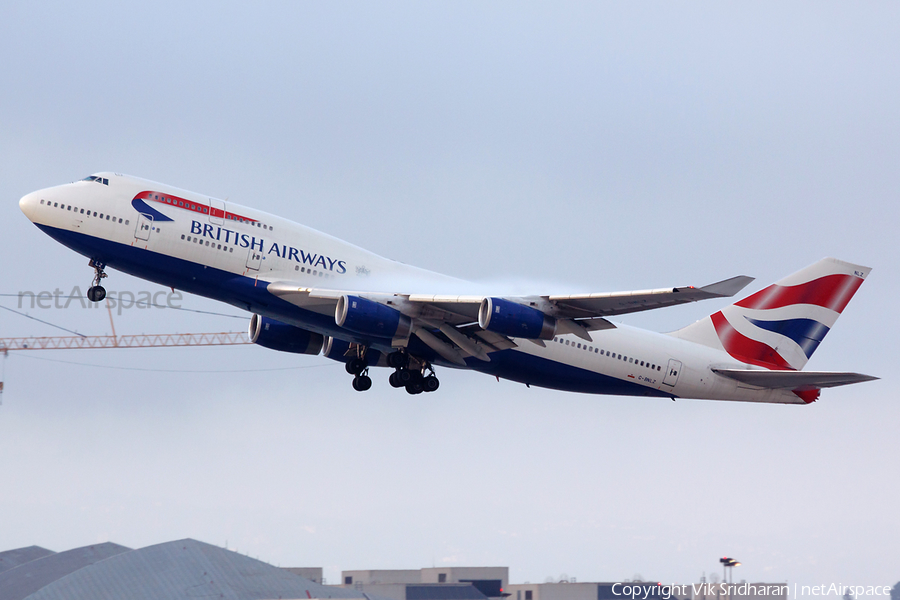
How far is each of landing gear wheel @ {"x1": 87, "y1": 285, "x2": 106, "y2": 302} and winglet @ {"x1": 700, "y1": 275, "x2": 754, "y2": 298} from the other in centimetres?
2321

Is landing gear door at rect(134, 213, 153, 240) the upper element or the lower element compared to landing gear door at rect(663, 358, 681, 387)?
upper

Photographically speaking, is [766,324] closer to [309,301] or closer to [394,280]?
[394,280]

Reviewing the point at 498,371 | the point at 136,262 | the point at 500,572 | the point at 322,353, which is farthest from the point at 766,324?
the point at 500,572

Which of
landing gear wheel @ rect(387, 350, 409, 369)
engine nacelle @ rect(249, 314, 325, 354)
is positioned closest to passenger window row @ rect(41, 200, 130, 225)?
engine nacelle @ rect(249, 314, 325, 354)

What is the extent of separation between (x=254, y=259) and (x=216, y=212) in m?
2.36

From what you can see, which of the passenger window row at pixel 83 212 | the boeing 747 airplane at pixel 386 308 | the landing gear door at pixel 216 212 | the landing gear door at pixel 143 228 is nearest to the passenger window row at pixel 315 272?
the boeing 747 airplane at pixel 386 308

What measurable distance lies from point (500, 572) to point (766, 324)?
3712 centimetres

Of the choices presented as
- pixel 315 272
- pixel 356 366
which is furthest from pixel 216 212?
pixel 356 366

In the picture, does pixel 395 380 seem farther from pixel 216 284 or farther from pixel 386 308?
pixel 216 284

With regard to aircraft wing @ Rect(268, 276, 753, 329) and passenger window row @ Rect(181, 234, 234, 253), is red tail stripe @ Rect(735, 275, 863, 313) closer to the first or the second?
aircraft wing @ Rect(268, 276, 753, 329)

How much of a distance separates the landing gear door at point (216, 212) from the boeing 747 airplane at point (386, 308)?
0.04 m

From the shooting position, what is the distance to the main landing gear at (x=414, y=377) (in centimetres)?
4219

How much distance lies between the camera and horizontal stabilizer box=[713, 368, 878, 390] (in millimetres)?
40166

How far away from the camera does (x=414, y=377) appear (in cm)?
4244
